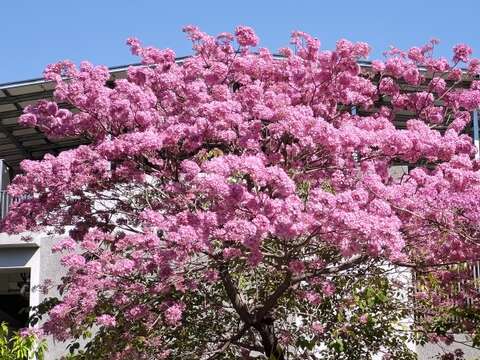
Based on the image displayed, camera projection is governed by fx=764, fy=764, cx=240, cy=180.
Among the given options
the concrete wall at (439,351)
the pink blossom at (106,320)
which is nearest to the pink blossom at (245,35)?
the pink blossom at (106,320)

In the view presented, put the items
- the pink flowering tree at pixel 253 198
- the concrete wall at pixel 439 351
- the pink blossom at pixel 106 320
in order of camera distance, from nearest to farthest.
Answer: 1. the pink flowering tree at pixel 253 198
2. the pink blossom at pixel 106 320
3. the concrete wall at pixel 439 351

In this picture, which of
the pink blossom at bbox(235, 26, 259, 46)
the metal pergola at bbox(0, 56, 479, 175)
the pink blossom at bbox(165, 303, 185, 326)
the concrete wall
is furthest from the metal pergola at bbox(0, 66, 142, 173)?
the concrete wall

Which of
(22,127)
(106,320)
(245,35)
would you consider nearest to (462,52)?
(245,35)

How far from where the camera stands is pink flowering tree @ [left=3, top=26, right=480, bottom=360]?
571cm

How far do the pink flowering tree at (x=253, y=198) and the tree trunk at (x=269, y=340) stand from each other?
33 millimetres

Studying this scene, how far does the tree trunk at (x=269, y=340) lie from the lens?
23.8ft

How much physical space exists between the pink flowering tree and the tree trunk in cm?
3

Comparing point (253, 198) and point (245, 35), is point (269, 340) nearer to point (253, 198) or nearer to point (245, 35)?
point (253, 198)

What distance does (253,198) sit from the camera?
5.62 meters

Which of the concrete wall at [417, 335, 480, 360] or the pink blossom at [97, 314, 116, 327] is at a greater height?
the concrete wall at [417, 335, 480, 360]

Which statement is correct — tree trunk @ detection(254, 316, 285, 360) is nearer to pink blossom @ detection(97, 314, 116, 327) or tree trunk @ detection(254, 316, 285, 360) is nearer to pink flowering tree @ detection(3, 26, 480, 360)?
pink flowering tree @ detection(3, 26, 480, 360)

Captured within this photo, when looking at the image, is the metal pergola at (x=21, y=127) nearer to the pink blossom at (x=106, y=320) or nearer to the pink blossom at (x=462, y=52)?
the pink blossom at (x=462, y=52)

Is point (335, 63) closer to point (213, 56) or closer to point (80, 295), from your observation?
point (213, 56)

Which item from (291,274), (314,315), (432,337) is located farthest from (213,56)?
(432,337)
